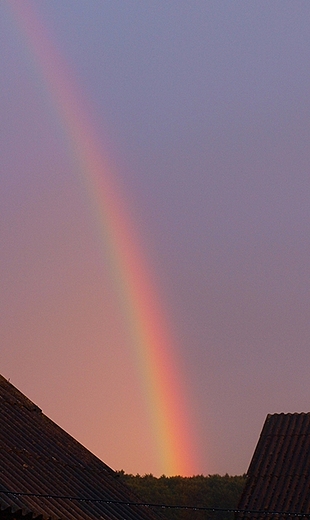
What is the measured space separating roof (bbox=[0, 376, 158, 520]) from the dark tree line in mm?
54857

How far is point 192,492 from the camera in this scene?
78.1 m

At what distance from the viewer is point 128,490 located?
1759cm

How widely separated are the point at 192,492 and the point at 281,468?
60.0 meters

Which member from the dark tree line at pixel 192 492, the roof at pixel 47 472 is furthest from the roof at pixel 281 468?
the dark tree line at pixel 192 492

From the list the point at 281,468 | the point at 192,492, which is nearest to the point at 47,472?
the point at 281,468

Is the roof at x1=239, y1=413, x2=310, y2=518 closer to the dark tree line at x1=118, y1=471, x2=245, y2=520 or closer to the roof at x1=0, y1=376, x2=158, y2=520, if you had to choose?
the roof at x1=0, y1=376, x2=158, y2=520

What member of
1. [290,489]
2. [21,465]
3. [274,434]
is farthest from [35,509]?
[274,434]

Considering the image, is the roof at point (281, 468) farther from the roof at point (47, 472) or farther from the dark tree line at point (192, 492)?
the dark tree line at point (192, 492)

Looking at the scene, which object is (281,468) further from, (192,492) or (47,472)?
(192,492)

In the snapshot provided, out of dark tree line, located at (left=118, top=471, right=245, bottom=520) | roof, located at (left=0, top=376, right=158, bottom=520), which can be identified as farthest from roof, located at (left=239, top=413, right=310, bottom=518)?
dark tree line, located at (left=118, top=471, right=245, bottom=520)

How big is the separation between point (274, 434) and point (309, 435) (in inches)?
40.2

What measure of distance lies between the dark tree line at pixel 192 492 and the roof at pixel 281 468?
50.9 m

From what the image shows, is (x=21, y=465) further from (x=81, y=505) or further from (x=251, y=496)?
(x=251, y=496)

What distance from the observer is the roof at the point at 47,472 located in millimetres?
13797
